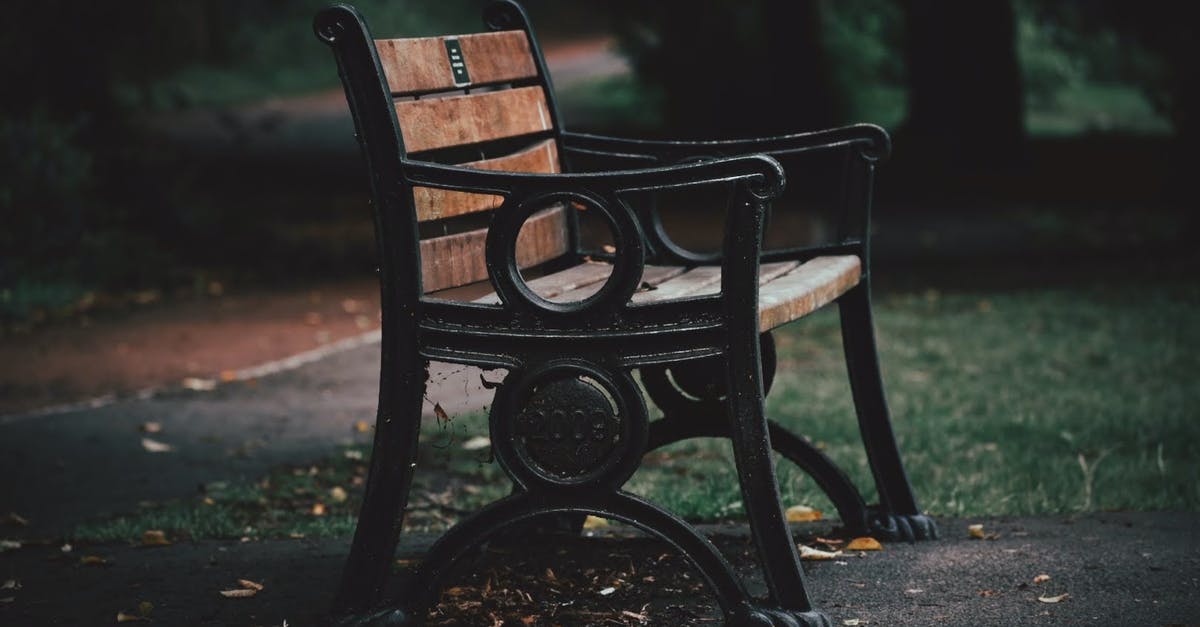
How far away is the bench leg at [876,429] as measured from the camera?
400 centimetres

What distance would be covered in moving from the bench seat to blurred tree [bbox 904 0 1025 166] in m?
14.2

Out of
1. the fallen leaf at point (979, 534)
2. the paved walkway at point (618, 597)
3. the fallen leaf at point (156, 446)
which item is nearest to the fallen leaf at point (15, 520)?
the paved walkway at point (618, 597)

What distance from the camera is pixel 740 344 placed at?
3.10m

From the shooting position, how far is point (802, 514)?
4359 millimetres

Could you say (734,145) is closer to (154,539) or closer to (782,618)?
(782,618)

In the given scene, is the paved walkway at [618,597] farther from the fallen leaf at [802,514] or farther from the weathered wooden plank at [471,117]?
the weathered wooden plank at [471,117]

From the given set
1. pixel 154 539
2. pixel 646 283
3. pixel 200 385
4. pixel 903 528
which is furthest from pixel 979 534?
pixel 200 385

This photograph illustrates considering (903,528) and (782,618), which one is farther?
(903,528)

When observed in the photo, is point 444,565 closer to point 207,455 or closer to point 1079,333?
point 207,455

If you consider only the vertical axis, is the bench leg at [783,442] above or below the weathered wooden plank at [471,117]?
below

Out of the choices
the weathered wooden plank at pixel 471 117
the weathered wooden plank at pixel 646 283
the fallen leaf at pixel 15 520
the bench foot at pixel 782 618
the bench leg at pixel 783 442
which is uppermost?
the weathered wooden plank at pixel 471 117

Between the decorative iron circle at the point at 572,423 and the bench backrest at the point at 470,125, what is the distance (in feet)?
1.08

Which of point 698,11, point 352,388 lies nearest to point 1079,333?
point 352,388

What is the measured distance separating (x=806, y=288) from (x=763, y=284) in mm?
175
